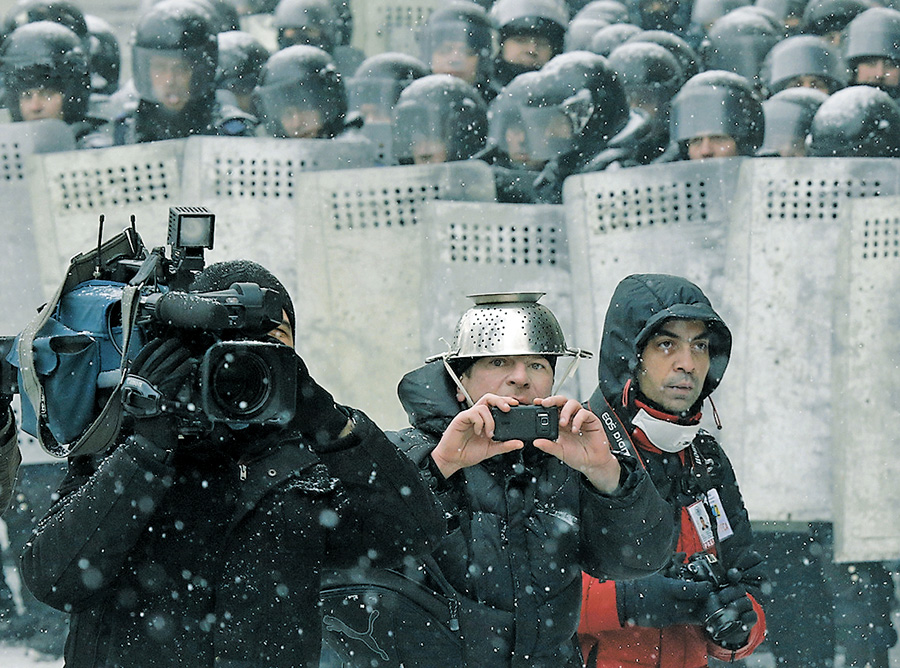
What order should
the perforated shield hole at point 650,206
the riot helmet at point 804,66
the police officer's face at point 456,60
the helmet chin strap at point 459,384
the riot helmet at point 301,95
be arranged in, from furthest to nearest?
the police officer's face at point 456,60 → the riot helmet at point 804,66 → the riot helmet at point 301,95 → the perforated shield hole at point 650,206 → the helmet chin strap at point 459,384

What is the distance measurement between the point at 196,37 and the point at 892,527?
11.9 ft

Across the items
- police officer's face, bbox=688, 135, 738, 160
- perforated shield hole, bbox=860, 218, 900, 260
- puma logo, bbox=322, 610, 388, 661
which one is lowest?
puma logo, bbox=322, 610, 388, 661

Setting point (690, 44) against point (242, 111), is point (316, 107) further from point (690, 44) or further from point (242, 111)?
point (690, 44)

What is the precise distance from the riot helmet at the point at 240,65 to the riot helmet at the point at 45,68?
622 mm

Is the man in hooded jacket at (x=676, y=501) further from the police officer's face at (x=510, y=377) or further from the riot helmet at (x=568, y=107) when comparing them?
the riot helmet at (x=568, y=107)

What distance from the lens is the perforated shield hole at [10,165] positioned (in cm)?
519

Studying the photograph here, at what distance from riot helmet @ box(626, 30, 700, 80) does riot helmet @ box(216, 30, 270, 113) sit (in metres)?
1.75

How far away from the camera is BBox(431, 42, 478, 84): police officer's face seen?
582cm

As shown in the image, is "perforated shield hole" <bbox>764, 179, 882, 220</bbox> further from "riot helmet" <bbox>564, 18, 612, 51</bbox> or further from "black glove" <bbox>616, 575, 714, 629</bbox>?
"black glove" <bbox>616, 575, 714, 629</bbox>

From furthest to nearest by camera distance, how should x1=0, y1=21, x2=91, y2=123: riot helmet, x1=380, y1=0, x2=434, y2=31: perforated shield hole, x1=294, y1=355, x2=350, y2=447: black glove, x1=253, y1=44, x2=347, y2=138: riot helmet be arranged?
x1=380, y1=0, x2=434, y2=31: perforated shield hole, x1=0, y1=21, x2=91, y2=123: riot helmet, x1=253, y1=44, x2=347, y2=138: riot helmet, x1=294, y1=355, x2=350, y2=447: black glove

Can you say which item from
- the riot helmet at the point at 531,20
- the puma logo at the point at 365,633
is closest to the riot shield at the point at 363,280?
the riot helmet at the point at 531,20

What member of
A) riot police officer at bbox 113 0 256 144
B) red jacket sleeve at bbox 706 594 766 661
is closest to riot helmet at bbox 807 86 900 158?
riot police officer at bbox 113 0 256 144

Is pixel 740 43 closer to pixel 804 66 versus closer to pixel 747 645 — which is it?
pixel 804 66

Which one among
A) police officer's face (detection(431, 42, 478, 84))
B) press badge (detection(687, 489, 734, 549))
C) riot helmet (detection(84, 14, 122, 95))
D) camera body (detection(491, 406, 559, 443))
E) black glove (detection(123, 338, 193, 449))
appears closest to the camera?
black glove (detection(123, 338, 193, 449))
